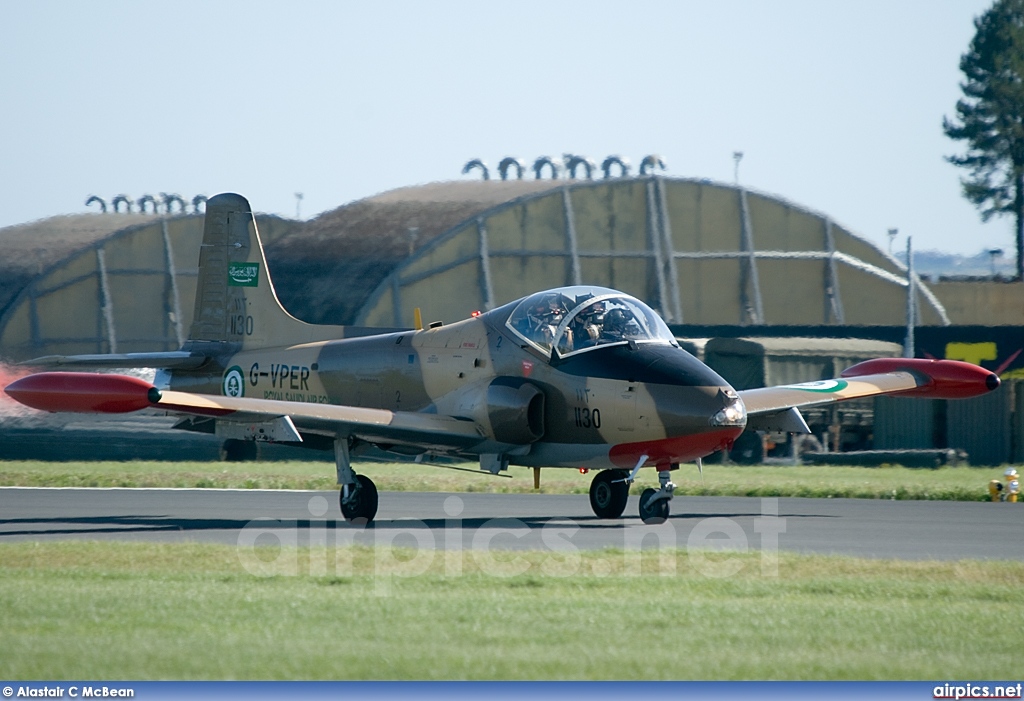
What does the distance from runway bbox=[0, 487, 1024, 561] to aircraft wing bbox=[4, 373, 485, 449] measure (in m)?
1.18

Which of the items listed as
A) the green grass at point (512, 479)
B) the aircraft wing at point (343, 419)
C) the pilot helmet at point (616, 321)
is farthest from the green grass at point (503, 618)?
the green grass at point (512, 479)

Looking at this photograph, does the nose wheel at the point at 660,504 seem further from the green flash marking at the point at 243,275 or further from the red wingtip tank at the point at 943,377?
the green flash marking at the point at 243,275

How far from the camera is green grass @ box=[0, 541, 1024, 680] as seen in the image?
8.50m

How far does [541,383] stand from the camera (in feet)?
60.3

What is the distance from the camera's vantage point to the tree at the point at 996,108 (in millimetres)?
82875

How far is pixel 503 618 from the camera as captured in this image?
10.1 m

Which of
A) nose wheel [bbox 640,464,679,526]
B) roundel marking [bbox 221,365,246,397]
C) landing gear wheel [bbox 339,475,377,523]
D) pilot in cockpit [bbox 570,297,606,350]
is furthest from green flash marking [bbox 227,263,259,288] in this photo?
nose wheel [bbox 640,464,679,526]

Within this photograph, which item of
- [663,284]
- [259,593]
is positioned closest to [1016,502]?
[259,593]

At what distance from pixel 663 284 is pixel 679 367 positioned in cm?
3641

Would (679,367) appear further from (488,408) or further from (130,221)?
(130,221)

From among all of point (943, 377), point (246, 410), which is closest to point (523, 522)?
point (246, 410)

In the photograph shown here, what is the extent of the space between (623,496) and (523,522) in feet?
5.09

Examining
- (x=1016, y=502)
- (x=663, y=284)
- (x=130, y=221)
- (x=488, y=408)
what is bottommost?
(x=1016, y=502)

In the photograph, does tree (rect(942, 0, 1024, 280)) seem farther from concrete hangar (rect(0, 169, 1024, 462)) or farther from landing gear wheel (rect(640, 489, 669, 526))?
landing gear wheel (rect(640, 489, 669, 526))
